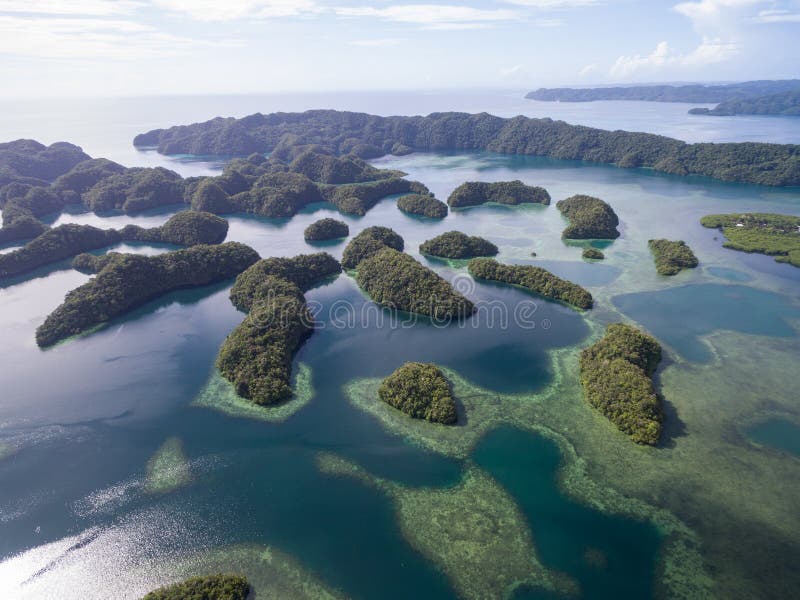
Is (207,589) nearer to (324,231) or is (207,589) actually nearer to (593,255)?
(593,255)

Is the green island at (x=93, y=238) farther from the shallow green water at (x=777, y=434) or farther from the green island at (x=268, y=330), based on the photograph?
the shallow green water at (x=777, y=434)

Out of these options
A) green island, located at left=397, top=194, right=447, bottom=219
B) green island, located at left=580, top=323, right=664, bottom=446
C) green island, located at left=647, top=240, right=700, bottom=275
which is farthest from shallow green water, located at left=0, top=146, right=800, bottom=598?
green island, located at left=397, top=194, right=447, bottom=219

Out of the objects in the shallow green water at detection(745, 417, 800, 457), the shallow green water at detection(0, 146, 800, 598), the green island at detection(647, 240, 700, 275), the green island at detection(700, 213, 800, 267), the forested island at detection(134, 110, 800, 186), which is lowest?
Answer: the shallow green water at detection(0, 146, 800, 598)

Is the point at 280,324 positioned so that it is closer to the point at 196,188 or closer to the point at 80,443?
the point at 80,443

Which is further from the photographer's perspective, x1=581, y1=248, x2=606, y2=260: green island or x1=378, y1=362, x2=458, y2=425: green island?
x1=581, y1=248, x2=606, y2=260: green island

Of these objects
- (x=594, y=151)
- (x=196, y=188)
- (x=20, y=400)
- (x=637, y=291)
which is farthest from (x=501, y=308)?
(x=594, y=151)

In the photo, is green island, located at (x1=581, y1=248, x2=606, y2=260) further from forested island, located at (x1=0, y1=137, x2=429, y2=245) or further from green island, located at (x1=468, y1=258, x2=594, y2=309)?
forested island, located at (x1=0, y1=137, x2=429, y2=245)

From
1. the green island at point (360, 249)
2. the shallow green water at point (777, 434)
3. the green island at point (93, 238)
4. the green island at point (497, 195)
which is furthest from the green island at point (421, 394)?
the green island at point (497, 195)
